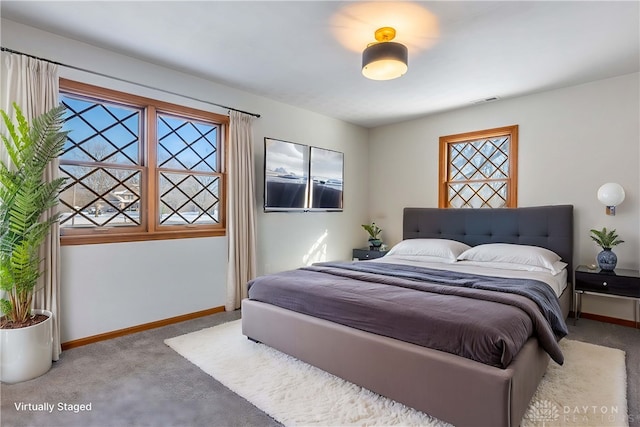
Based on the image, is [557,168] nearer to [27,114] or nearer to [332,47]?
[332,47]

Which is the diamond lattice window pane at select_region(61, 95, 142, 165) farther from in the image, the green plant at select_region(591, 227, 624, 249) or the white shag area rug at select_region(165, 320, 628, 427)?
the green plant at select_region(591, 227, 624, 249)

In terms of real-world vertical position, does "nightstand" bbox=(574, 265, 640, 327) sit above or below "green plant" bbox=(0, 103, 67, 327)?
below

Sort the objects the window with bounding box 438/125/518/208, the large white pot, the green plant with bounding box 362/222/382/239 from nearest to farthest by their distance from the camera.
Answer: the large white pot
the window with bounding box 438/125/518/208
the green plant with bounding box 362/222/382/239

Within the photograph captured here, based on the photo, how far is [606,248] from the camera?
342 centimetres

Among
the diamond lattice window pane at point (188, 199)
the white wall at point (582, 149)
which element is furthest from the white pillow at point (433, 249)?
the diamond lattice window pane at point (188, 199)

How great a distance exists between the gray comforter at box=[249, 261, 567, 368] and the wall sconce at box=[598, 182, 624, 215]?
148 centimetres

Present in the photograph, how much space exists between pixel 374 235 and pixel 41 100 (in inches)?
173

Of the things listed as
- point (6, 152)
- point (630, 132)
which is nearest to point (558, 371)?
point (630, 132)

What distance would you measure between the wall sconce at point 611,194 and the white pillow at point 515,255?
0.72 m

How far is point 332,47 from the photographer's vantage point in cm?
292

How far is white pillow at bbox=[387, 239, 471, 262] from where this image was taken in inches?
156

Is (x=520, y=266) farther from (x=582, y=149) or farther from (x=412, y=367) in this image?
(x=412, y=367)

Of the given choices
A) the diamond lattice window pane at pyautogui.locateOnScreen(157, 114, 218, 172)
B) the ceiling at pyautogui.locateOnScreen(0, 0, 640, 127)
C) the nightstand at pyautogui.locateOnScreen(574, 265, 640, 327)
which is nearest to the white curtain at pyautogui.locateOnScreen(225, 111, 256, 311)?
the diamond lattice window pane at pyautogui.locateOnScreen(157, 114, 218, 172)

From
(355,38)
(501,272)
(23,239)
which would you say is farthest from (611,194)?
(23,239)
